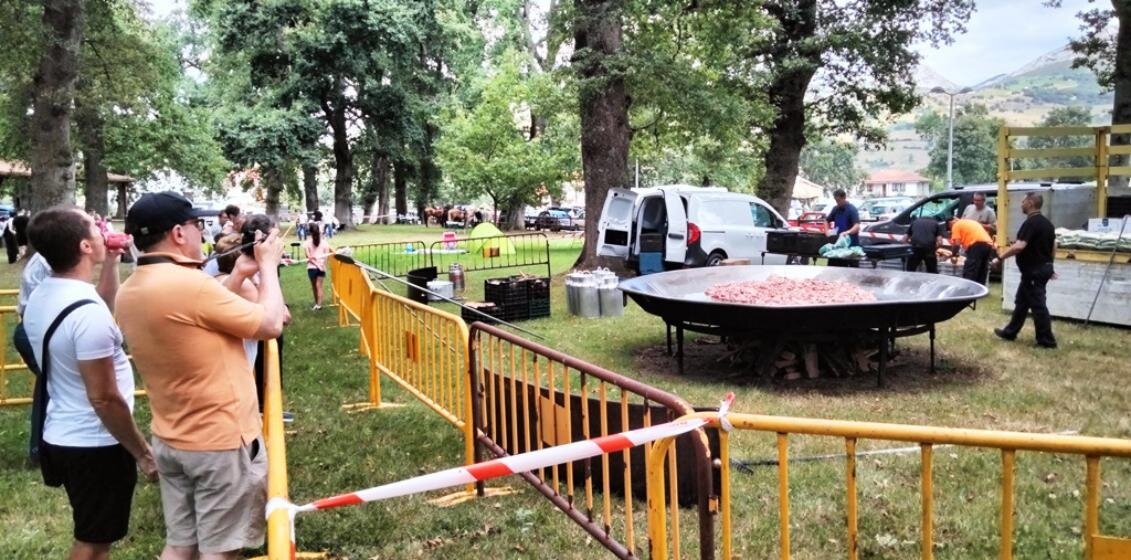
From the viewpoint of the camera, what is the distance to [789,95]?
68.7ft

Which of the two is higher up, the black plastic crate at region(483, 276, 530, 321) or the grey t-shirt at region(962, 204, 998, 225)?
the grey t-shirt at region(962, 204, 998, 225)

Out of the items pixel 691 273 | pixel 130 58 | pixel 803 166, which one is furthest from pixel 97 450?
pixel 803 166

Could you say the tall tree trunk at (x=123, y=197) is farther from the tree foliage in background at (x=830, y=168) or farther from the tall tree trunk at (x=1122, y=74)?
the tree foliage in background at (x=830, y=168)

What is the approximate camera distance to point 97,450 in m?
3.08

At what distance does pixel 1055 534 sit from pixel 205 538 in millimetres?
4268

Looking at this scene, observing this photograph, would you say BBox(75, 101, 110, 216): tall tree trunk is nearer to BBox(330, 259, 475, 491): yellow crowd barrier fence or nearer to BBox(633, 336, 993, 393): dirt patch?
BBox(330, 259, 475, 491): yellow crowd barrier fence

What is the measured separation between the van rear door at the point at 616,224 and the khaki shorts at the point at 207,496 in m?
12.9

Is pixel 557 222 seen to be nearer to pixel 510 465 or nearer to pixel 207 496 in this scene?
pixel 207 496

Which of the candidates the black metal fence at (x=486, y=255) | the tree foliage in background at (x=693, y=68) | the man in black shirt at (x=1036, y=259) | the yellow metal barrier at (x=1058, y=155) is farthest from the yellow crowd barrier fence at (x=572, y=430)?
the black metal fence at (x=486, y=255)

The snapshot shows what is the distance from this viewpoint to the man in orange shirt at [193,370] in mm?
2682

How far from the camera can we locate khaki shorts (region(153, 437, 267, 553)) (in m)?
2.82

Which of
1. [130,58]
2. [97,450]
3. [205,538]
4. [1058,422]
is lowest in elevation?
[1058,422]

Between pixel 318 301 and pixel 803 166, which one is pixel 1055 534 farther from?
pixel 803 166

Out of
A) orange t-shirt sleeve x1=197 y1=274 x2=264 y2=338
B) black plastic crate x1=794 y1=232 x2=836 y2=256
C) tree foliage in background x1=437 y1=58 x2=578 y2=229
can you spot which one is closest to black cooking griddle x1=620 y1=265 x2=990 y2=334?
black plastic crate x1=794 y1=232 x2=836 y2=256
